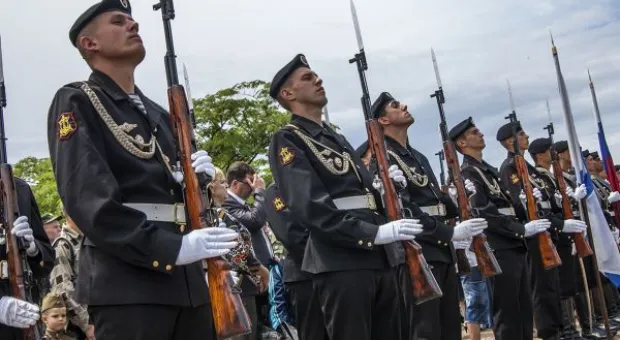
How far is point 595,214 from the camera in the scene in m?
9.28

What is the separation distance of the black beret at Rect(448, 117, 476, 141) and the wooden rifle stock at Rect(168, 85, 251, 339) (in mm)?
5188

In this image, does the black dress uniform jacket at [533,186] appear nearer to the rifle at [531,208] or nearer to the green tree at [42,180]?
the rifle at [531,208]

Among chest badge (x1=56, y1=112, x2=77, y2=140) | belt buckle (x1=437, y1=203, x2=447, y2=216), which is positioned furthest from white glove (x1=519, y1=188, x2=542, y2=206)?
chest badge (x1=56, y1=112, x2=77, y2=140)

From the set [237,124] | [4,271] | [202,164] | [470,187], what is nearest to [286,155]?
[202,164]

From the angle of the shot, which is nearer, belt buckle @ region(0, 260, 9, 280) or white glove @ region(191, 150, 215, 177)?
white glove @ region(191, 150, 215, 177)

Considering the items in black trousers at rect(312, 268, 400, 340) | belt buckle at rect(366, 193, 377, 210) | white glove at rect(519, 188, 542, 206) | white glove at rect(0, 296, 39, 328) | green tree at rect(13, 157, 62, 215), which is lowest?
black trousers at rect(312, 268, 400, 340)

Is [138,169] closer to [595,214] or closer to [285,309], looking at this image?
[285,309]

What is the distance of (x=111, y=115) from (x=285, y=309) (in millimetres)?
4538

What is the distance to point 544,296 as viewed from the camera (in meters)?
8.09

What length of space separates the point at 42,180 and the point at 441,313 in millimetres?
20598

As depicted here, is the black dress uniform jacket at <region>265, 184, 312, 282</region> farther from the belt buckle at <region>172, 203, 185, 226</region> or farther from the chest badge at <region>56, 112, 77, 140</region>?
the chest badge at <region>56, 112, 77, 140</region>

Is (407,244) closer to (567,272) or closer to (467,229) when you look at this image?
(467,229)

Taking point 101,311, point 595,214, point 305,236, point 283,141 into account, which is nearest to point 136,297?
point 101,311

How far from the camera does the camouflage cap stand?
18.8 feet
